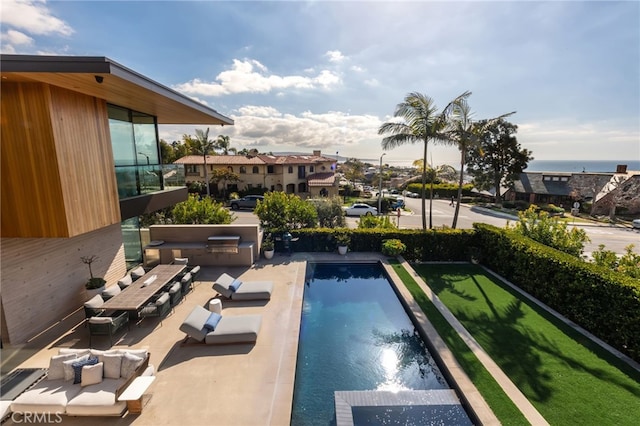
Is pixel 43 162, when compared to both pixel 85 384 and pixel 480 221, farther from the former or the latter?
pixel 480 221

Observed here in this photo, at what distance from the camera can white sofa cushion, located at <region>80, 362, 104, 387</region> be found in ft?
18.8

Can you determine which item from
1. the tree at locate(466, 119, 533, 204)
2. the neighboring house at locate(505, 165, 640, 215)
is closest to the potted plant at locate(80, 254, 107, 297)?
the tree at locate(466, 119, 533, 204)

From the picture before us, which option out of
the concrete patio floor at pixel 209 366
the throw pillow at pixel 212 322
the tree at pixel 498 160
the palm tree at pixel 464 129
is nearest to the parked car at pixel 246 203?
the palm tree at pixel 464 129

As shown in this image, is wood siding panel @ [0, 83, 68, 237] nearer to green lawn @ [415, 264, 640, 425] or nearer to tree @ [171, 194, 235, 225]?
tree @ [171, 194, 235, 225]

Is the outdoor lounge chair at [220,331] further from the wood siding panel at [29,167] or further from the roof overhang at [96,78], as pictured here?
the roof overhang at [96,78]

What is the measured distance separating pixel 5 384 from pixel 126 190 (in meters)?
6.21

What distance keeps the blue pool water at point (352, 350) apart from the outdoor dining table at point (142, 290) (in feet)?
15.6

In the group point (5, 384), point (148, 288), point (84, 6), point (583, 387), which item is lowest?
point (583, 387)

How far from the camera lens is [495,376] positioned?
678 cm

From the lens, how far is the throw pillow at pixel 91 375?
574cm

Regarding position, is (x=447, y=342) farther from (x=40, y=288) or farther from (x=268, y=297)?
(x=40, y=288)

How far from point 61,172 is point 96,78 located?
250 cm

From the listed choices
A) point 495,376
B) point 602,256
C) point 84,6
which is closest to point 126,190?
point 84,6

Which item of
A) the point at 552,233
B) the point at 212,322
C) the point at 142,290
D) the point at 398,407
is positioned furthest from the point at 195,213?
the point at 552,233
